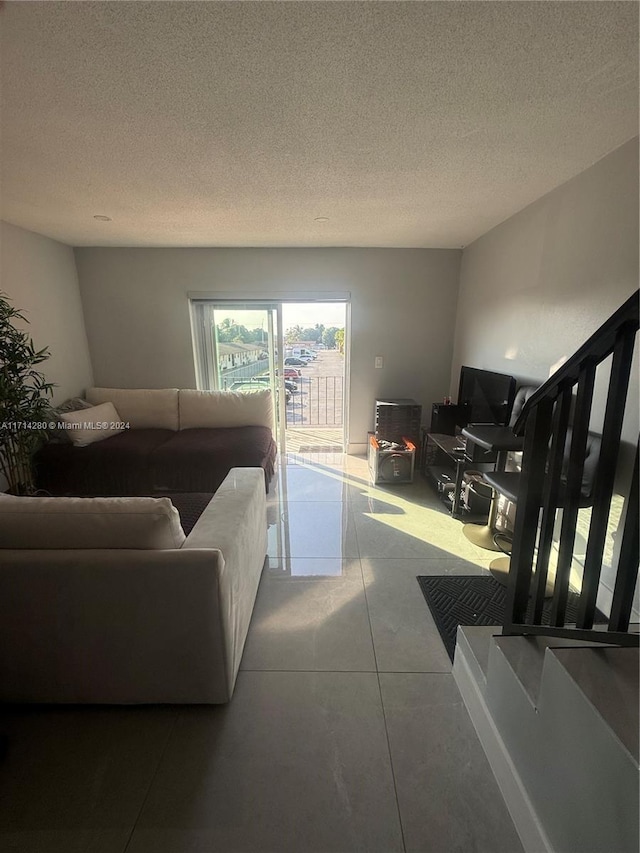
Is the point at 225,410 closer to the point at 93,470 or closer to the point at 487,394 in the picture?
the point at 93,470

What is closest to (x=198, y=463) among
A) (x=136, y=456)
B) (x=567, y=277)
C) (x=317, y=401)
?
(x=136, y=456)

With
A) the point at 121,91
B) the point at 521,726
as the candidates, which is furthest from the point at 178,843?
the point at 121,91

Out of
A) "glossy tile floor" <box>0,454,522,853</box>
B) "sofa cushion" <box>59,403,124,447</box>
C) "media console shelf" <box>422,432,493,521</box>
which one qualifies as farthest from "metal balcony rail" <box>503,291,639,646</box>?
"sofa cushion" <box>59,403,124,447</box>

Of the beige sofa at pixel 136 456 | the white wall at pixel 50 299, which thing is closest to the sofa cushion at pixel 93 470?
the beige sofa at pixel 136 456

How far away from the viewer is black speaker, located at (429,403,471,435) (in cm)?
339

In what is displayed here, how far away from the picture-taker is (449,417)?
3428mm

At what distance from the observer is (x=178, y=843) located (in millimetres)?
1035

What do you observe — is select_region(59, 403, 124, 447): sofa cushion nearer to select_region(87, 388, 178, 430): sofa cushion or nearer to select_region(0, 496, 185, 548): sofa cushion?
select_region(87, 388, 178, 430): sofa cushion

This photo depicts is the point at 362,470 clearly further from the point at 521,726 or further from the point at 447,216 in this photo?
the point at 521,726

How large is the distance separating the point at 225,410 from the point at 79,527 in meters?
2.51

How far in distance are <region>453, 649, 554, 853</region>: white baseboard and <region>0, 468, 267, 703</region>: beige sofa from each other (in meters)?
0.98

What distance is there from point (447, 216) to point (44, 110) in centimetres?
258

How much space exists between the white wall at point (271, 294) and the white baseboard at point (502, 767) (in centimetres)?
321

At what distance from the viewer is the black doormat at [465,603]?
1845 millimetres
